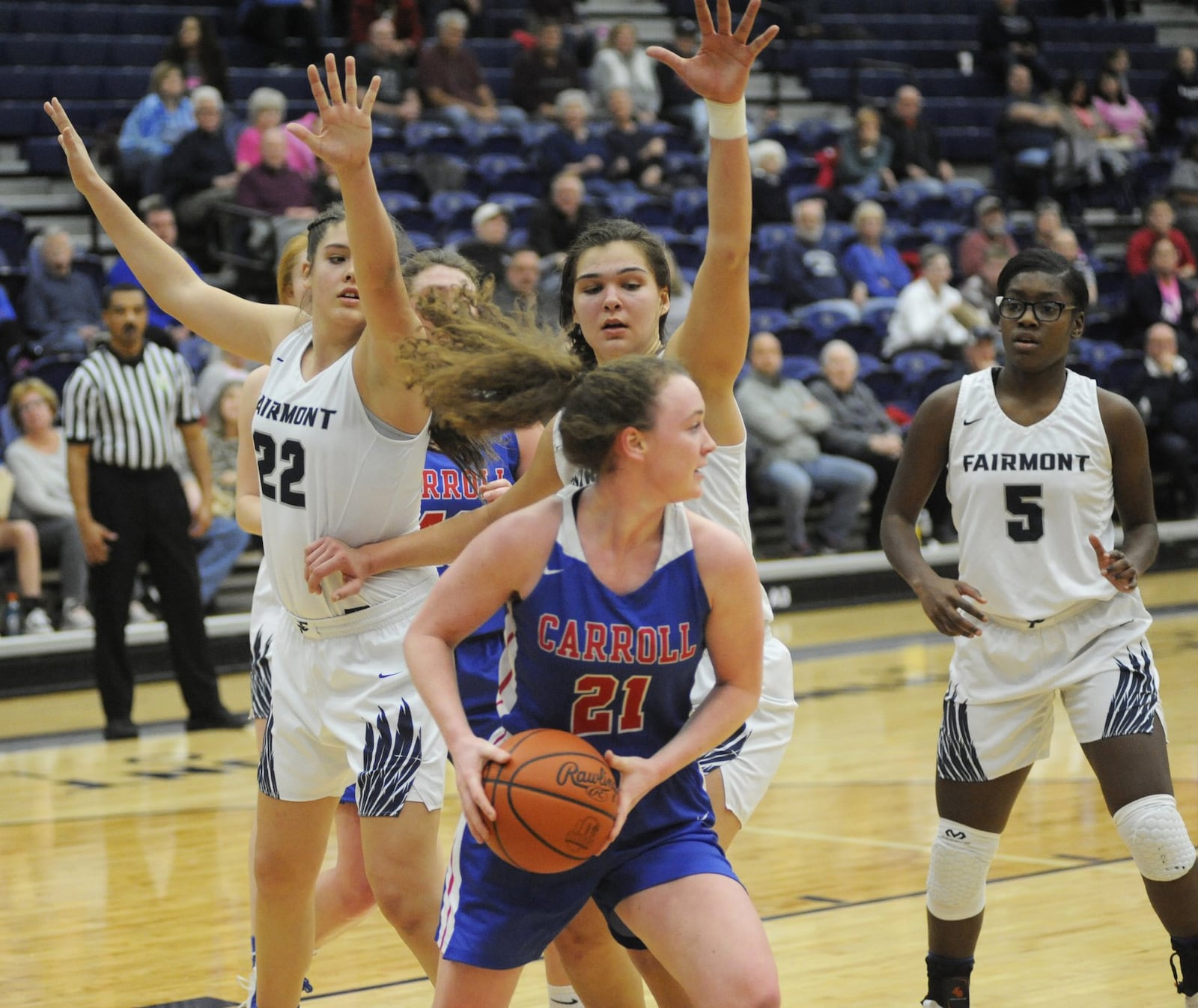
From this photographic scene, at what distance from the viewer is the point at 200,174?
1225 cm

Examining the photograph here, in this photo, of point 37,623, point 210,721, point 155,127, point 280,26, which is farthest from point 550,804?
point 280,26

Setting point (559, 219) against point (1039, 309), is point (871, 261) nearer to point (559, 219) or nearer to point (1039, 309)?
point (559, 219)

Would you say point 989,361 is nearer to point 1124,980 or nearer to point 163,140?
point 163,140

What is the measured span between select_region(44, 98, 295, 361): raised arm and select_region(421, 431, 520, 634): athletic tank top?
47 centimetres

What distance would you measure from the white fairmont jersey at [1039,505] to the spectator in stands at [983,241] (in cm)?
1057

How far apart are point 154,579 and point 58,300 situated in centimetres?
302

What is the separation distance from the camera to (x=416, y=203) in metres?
12.6

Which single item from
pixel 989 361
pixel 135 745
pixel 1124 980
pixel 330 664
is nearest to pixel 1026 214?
pixel 989 361

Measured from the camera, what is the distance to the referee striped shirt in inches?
326

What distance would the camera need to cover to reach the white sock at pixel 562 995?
3641mm

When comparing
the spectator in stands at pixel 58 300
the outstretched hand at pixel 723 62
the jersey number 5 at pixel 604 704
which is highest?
the outstretched hand at pixel 723 62

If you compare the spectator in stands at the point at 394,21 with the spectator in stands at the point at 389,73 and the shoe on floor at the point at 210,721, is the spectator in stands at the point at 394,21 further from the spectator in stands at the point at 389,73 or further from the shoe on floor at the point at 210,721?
the shoe on floor at the point at 210,721

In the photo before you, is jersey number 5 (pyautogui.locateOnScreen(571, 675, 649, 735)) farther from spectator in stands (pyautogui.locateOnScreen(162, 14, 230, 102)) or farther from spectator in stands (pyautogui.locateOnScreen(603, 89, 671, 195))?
spectator in stands (pyautogui.locateOnScreen(603, 89, 671, 195))

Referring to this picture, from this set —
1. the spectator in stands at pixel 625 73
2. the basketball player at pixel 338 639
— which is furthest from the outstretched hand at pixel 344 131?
the spectator in stands at pixel 625 73
